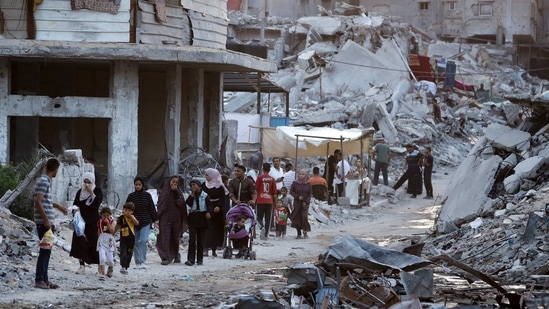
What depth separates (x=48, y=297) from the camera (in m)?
12.3

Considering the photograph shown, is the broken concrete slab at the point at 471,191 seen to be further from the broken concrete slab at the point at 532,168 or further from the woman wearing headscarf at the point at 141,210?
the woman wearing headscarf at the point at 141,210

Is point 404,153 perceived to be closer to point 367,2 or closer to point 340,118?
point 340,118

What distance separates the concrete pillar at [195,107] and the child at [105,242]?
13051 millimetres

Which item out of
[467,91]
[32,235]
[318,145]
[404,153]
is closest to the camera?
[32,235]

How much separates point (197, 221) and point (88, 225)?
227cm

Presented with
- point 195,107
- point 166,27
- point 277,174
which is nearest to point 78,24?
point 166,27

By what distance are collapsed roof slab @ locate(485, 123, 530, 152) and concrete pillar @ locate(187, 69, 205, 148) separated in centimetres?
864

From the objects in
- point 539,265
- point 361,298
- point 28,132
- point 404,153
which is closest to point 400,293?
point 361,298

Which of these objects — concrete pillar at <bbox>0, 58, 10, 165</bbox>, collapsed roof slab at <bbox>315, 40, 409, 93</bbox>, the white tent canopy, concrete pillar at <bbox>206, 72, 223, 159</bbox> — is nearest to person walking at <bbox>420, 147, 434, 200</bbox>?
the white tent canopy

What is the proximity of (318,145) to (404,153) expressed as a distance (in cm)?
1020

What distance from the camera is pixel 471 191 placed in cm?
1950

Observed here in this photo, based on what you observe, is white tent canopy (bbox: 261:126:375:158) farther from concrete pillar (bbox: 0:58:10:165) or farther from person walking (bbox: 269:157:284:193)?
concrete pillar (bbox: 0:58:10:165)

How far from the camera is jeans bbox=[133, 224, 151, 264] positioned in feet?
50.9

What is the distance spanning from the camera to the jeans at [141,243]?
50.9ft
